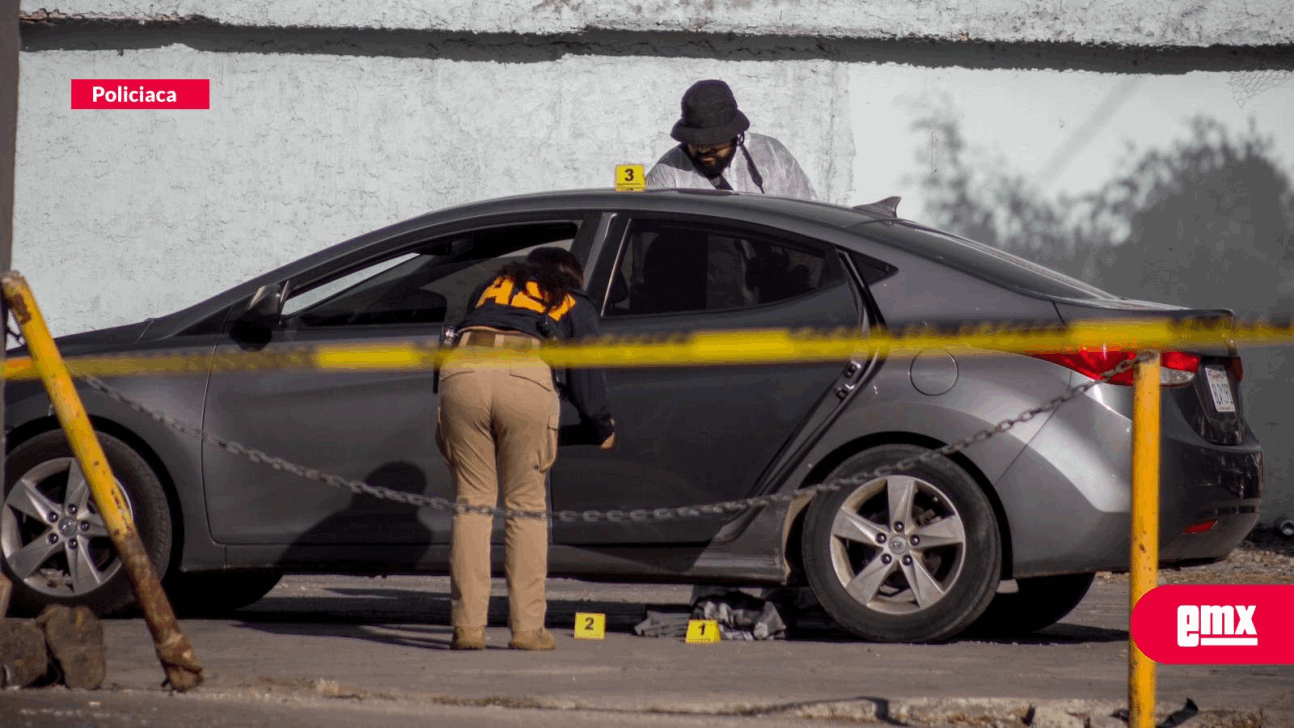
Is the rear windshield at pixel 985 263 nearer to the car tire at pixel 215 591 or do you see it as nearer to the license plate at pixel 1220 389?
the license plate at pixel 1220 389

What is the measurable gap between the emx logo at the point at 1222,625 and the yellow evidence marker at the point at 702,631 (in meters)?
1.70

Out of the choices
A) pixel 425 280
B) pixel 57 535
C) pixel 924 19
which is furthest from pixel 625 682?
pixel 924 19

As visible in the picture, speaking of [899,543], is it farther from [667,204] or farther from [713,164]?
[713,164]

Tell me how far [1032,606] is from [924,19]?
4660 millimetres

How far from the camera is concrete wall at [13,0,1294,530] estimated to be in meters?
11.0

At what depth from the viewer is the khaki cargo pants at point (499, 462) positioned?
6250 millimetres

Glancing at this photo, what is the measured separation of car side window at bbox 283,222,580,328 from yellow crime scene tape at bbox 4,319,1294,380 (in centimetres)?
14

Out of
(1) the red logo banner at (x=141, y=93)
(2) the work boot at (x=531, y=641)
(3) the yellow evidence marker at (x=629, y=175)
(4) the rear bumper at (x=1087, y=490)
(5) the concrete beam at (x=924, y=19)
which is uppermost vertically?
(5) the concrete beam at (x=924, y=19)

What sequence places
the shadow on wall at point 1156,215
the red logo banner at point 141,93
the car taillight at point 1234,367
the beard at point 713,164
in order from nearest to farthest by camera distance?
1. the car taillight at point 1234,367
2. the beard at point 713,164
3. the shadow on wall at point 1156,215
4. the red logo banner at point 141,93

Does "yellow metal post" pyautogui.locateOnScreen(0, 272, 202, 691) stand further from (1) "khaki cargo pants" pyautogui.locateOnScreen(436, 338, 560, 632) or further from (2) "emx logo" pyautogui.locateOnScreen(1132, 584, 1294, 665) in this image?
(2) "emx logo" pyautogui.locateOnScreen(1132, 584, 1294, 665)

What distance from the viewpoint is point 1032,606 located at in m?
7.34

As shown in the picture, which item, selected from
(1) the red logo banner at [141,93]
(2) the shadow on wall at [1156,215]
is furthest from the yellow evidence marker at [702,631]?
(1) the red logo banner at [141,93]

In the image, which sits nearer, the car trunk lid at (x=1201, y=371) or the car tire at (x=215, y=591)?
the car trunk lid at (x=1201, y=371)

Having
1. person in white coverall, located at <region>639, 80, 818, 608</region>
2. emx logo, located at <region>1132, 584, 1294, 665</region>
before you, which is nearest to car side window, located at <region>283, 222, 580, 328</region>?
person in white coverall, located at <region>639, 80, 818, 608</region>
